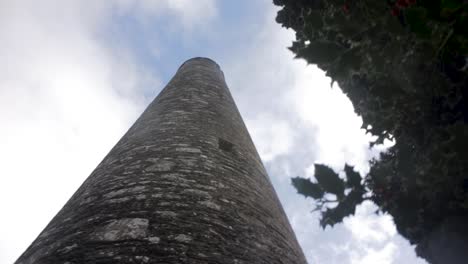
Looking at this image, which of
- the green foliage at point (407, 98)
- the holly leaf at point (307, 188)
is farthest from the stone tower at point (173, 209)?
the holly leaf at point (307, 188)

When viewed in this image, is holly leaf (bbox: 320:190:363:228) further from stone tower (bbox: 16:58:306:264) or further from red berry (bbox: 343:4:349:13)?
red berry (bbox: 343:4:349:13)

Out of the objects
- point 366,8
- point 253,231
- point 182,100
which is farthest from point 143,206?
point 182,100

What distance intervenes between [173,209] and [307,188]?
177cm

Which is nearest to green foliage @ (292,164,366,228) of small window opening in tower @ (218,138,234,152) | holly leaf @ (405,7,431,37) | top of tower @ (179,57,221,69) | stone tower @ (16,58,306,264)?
holly leaf @ (405,7,431,37)

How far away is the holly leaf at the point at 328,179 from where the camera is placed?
137 centimetres

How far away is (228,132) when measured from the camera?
217 inches

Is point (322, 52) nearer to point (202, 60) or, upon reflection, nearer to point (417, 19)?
point (417, 19)

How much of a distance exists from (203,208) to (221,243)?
0.41m

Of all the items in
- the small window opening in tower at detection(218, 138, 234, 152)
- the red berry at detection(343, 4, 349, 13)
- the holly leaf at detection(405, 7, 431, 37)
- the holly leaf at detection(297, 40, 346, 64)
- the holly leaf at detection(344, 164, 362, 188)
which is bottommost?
the holly leaf at detection(344, 164, 362, 188)

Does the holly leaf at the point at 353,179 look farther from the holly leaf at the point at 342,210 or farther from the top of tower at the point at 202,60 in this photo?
the top of tower at the point at 202,60

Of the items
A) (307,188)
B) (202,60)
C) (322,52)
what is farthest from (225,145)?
(202,60)

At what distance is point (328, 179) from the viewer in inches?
54.0

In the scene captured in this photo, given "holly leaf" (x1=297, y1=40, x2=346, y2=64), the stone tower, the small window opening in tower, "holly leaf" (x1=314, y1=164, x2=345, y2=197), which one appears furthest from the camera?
the small window opening in tower

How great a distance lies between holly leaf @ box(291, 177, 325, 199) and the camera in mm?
1372
